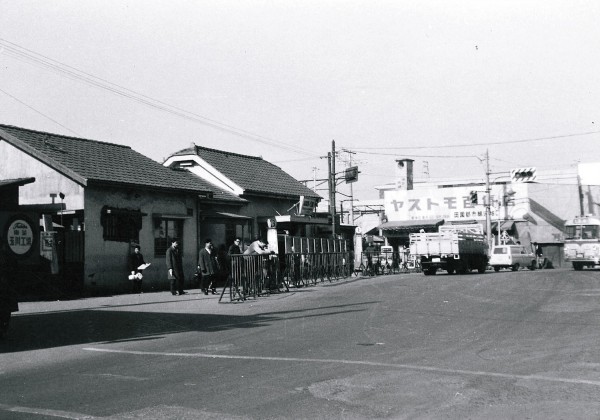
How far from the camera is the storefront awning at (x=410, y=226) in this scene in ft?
195

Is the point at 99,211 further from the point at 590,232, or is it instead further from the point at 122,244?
the point at 590,232

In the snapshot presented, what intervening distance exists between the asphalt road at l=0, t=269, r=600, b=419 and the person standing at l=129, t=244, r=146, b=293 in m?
7.55

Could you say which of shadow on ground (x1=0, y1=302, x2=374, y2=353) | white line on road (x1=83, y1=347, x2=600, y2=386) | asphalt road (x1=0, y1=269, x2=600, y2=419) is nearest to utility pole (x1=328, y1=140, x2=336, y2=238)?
shadow on ground (x1=0, y1=302, x2=374, y2=353)

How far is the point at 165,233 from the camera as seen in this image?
91.1ft

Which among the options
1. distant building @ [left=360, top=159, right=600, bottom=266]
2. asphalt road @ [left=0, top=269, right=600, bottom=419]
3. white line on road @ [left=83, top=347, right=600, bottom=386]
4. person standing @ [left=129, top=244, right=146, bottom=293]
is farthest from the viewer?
distant building @ [left=360, top=159, right=600, bottom=266]

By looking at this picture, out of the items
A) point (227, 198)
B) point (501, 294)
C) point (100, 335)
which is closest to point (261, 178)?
point (227, 198)

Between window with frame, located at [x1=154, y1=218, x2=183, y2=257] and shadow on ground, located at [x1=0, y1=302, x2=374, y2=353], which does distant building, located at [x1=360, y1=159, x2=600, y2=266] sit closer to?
window with frame, located at [x1=154, y1=218, x2=183, y2=257]

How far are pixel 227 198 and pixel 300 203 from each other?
5661 millimetres

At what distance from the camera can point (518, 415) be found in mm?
6070

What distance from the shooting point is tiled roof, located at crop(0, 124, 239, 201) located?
80.3 ft

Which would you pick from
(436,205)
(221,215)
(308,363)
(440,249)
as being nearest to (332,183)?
(440,249)

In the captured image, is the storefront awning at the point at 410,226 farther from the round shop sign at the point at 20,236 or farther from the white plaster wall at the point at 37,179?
the round shop sign at the point at 20,236

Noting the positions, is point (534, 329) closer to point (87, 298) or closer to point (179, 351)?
point (179, 351)

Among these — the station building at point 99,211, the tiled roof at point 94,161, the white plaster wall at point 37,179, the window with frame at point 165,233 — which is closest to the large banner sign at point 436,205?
the station building at point 99,211
